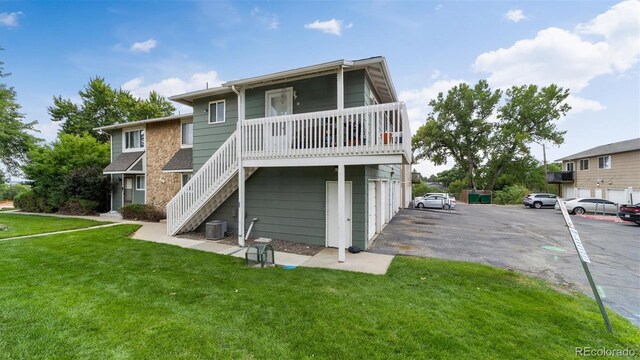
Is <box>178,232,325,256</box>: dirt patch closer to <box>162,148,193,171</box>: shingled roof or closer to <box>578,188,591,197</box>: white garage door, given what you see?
<box>162,148,193,171</box>: shingled roof

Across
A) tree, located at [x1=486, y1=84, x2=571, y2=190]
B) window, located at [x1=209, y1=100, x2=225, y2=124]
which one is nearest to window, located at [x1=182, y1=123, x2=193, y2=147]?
window, located at [x1=209, y1=100, x2=225, y2=124]

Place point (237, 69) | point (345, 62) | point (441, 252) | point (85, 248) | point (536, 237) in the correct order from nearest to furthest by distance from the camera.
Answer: point (345, 62), point (85, 248), point (441, 252), point (536, 237), point (237, 69)

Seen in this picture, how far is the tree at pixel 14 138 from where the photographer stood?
1479 cm

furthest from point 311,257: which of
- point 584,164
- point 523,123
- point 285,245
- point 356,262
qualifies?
point 523,123

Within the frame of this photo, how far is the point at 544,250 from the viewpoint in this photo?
27.6ft

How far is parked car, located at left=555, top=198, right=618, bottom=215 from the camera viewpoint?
19.0 meters

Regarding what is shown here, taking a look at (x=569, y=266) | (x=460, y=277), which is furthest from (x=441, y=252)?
(x=569, y=266)

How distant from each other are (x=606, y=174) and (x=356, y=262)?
30716 mm

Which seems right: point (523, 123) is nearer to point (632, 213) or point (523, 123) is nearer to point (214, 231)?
point (632, 213)

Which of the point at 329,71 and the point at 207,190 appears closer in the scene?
the point at 329,71

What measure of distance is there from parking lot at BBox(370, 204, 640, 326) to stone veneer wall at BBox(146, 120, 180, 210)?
37.6 ft

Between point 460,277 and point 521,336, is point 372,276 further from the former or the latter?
point 521,336

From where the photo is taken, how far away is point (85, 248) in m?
7.33

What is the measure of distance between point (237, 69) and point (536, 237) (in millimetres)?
16620
